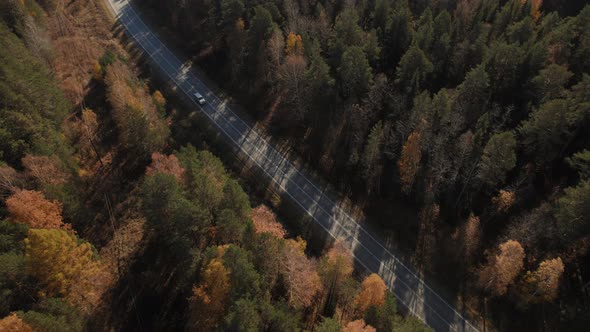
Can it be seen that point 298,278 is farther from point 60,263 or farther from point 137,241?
point 60,263

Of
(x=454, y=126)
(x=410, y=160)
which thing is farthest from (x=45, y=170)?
(x=454, y=126)

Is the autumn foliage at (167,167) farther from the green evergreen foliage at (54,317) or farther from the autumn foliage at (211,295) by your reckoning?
the green evergreen foliage at (54,317)

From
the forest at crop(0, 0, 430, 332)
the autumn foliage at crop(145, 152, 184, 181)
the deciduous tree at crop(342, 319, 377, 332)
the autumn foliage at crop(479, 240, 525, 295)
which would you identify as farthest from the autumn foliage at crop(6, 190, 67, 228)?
the autumn foliage at crop(479, 240, 525, 295)

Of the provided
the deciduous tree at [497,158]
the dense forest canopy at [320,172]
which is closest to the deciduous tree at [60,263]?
the dense forest canopy at [320,172]

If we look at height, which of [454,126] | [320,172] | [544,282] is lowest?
[544,282]

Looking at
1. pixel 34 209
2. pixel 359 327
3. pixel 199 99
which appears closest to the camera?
pixel 359 327

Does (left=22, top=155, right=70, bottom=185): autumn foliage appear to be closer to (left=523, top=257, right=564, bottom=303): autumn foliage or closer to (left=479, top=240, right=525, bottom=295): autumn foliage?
(left=479, top=240, right=525, bottom=295): autumn foliage

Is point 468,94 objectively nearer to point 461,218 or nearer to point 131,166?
point 461,218
